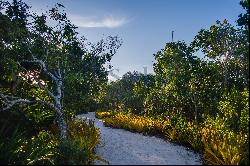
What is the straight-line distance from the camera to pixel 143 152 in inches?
552

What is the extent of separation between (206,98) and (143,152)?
29.6 ft

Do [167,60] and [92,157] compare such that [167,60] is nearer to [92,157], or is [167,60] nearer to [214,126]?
[214,126]

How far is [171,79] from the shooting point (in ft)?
78.0

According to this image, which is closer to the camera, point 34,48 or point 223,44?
point 34,48

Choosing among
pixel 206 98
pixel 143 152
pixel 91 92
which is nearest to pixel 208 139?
pixel 143 152

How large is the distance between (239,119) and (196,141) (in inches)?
71.3

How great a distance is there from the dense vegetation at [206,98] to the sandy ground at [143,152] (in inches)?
21.9

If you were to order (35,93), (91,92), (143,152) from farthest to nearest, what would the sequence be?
(91,92) → (35,93) → (143,152)

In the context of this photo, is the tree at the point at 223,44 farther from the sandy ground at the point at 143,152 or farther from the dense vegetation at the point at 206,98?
the sandy ground at the point at 143,152

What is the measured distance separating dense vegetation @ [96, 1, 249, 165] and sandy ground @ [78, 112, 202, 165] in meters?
0.56

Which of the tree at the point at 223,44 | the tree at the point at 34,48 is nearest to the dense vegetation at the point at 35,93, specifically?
the tree at the point at 34,48

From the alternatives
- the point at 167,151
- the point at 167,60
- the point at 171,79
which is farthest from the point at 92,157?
the point at 167,60

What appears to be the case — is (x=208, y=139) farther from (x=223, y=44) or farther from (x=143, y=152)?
(x=223, y=44)

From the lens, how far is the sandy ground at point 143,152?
12.6 metres
